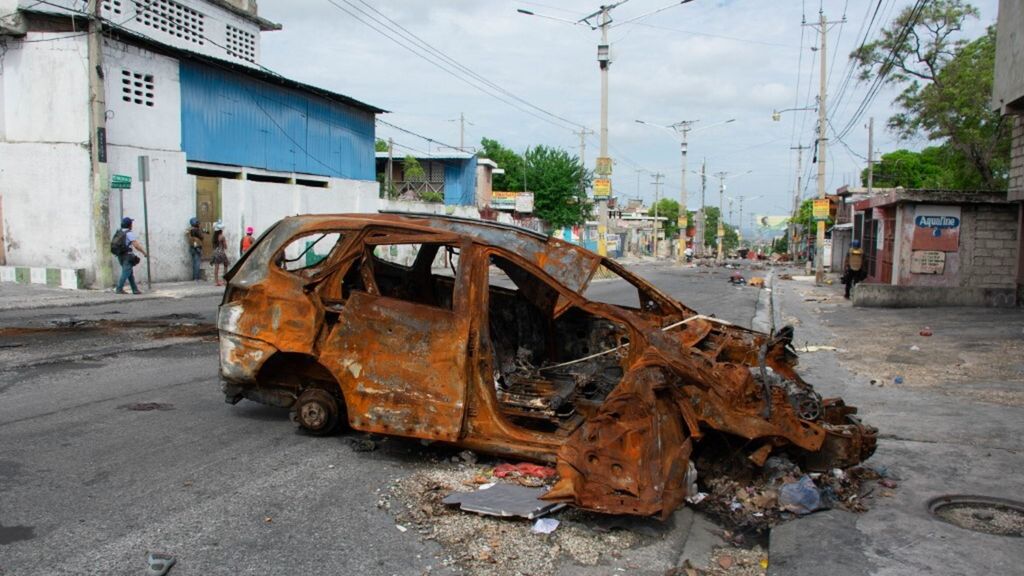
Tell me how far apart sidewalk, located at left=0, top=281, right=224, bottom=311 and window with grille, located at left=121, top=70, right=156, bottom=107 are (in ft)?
16.9

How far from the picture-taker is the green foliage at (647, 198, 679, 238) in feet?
352

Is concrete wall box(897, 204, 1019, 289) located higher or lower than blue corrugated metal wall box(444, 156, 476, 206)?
lower

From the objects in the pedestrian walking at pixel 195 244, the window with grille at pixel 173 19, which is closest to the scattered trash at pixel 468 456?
the pedestrian walking at pixel 195 244

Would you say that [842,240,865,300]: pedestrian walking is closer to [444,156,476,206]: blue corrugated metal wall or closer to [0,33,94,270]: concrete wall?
[0,33,94,270]: concrete wall

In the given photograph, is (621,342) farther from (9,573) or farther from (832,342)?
(832,342)

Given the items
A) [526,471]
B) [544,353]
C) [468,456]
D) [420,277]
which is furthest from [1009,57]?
[468,456]

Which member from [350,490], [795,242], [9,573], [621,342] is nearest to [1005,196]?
[621,342]

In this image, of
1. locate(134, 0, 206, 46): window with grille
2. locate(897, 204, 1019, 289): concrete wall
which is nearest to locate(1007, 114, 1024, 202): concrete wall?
locate(897, 204, 1019, 289): concrete wall

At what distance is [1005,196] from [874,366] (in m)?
10.5

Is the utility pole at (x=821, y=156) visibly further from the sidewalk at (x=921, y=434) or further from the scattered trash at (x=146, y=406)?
the scattered trash at (x=146, y=406)

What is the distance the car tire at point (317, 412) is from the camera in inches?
219

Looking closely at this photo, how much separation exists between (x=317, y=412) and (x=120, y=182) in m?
14.4

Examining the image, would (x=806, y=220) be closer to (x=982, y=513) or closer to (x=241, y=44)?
(x=241, y=44)

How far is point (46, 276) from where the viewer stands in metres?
17.3
